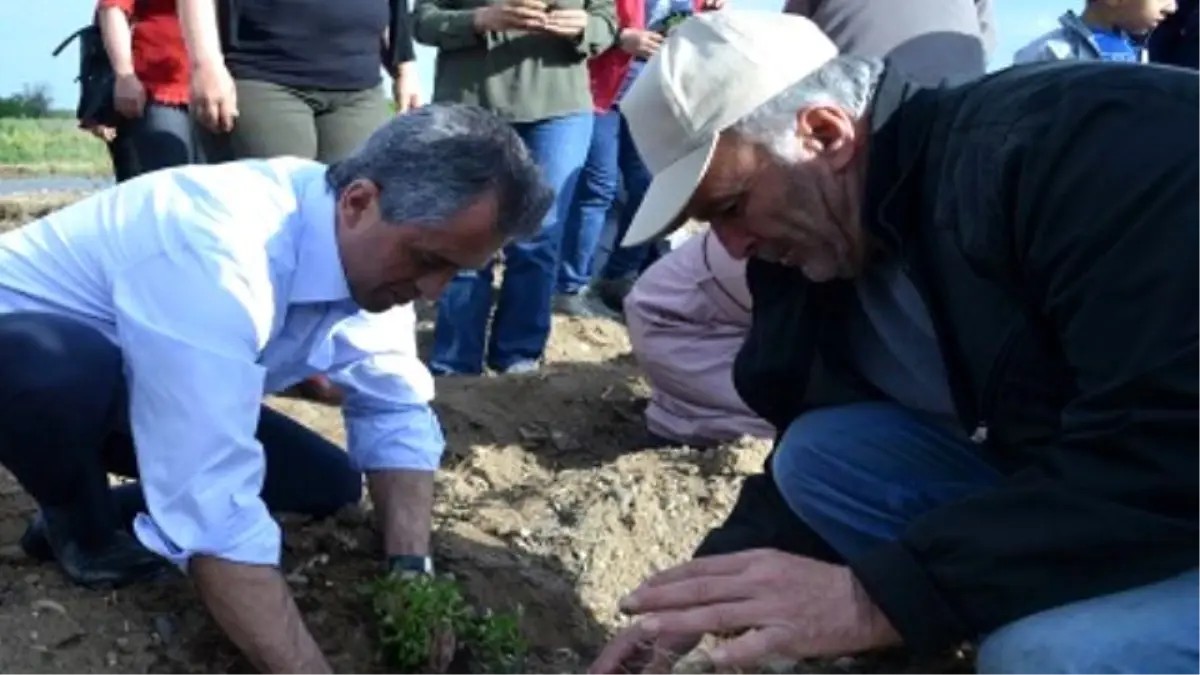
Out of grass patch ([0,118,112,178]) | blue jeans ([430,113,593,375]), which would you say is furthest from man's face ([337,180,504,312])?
grass patch ([0,118,112,178])

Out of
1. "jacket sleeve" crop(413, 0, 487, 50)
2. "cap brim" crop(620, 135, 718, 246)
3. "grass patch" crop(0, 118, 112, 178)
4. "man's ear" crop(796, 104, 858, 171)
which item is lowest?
"grass patch" crop(0, 118, 112, 178)

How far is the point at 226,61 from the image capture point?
4.44 meters

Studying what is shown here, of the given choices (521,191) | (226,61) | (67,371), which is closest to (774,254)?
(521,191)

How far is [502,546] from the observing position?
3.86m

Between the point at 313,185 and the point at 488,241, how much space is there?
35cm

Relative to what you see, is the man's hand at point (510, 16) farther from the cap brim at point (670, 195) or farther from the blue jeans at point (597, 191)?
the cap brim at point (670, 195)

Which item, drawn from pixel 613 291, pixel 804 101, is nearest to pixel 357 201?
pixel 804 101

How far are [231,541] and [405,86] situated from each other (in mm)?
2780

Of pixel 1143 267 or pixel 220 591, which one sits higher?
pixel 1143 267

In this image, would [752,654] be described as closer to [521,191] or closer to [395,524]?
[521,191]

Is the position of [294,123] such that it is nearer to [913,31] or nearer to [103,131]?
[103,131]

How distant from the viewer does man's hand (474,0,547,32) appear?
5035 millimetres

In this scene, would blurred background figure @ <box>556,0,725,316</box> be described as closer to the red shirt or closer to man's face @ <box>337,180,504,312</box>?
the red shirt

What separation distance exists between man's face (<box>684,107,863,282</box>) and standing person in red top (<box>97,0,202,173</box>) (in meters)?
2.64
